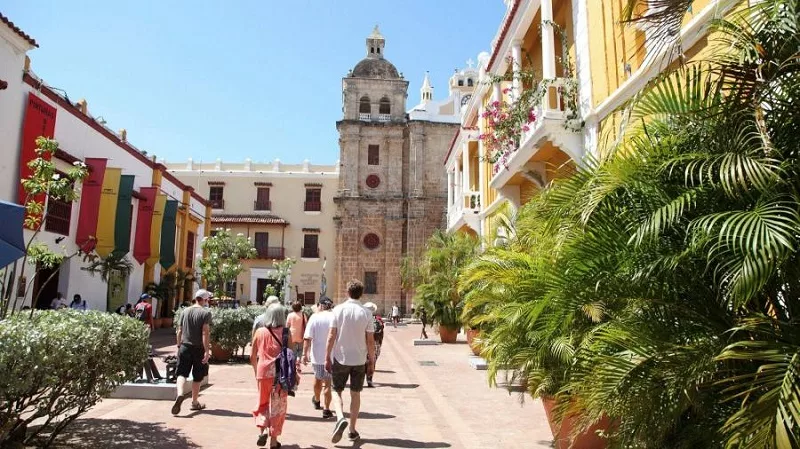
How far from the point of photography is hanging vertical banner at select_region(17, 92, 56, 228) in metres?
14.8

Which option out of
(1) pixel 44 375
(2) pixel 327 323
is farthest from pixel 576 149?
(1) pixel 44 375

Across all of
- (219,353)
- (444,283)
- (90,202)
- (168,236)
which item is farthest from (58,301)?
(444,283)

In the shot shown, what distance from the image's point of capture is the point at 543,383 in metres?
5.60

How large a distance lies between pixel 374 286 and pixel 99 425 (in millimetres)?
35268

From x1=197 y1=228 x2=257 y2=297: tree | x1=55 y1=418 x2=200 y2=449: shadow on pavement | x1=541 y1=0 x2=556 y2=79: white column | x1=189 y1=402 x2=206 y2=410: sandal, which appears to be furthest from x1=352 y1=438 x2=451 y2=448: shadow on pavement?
x1=197 y1=228 x2=257 y2=297: tree

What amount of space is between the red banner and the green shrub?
689 inches

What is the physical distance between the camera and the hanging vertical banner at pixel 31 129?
48.5 ft

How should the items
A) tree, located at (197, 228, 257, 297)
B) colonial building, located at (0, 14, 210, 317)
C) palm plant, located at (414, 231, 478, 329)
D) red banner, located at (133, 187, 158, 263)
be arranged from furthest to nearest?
red banner, located at (133, 187, 158, 263)
tree, located at (197, 228, 257, 297)
palm plant, located at (414, 231, 478, 329)
colonial building, located at (0, 14, 210, 317)

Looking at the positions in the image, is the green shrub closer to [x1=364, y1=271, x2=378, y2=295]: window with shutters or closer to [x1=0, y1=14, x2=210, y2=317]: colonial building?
[x1=0, y1=14, x2=210, y2=317]: colonial building

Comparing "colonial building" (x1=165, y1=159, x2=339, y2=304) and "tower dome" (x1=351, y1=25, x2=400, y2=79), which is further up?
"tower dome" (x1=351, y1=25, x2=400, y2=79)

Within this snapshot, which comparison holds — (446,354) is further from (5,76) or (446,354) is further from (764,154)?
(764,154)

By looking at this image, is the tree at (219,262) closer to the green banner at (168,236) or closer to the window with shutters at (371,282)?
the green banner at (168,236)

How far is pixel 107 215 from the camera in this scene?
18688 millimetres

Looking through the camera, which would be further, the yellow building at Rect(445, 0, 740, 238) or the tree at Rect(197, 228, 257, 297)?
the tree at Rect(197, 228, 257, 297)
